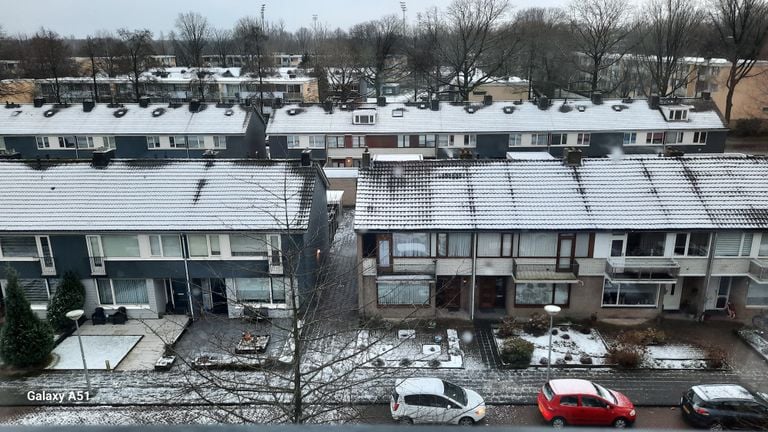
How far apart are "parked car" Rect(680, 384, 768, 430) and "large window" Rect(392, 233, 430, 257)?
10.2m

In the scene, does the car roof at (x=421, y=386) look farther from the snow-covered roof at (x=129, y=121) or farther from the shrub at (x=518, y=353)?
the snow-covered roof at (x=129, y=121)

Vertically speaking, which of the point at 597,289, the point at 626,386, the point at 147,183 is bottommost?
the point at 626,386

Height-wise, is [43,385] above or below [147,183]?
below

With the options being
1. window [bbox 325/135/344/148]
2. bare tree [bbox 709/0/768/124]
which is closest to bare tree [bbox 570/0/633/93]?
bare tree [bbox 709/0/768/124]

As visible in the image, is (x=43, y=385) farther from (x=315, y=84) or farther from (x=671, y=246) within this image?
(x=315, y=84)

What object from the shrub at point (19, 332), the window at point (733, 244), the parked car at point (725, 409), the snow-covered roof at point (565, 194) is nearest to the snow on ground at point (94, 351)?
the shrub at point (19, 332)

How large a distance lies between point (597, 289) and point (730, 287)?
5.37 metres

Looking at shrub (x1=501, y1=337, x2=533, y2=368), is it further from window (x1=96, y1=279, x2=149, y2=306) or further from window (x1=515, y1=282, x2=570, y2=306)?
window (x1=96, y1=279, x2=149, y2=306)

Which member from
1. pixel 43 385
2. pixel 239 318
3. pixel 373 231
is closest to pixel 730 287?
pixel 373 231

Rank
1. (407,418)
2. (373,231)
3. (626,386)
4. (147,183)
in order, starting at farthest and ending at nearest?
(147,183)
(373,231)
(626,386)
(407,418)

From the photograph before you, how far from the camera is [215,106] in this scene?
44.3 meters

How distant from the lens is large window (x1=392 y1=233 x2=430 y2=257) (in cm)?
2245

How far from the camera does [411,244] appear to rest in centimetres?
2255

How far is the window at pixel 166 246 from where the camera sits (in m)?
22.7
